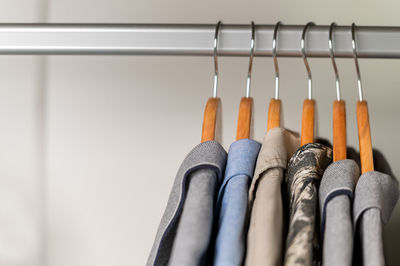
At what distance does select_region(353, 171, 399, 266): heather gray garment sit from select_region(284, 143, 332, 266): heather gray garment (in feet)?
0.14

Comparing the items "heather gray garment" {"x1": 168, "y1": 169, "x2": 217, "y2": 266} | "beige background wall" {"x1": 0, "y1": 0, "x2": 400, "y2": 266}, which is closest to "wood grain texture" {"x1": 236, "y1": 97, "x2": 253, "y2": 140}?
"heather gray garment" {"x1": 168, "y1": 169, "x2": 217, "y2": 266}

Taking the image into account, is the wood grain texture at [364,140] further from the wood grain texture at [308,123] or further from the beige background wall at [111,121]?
the beige background wall at [111,121]

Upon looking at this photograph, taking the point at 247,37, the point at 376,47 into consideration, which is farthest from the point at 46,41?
the point at 376,47

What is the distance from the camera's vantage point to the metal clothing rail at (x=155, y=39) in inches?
23.8

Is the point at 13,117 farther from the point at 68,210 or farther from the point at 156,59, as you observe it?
the point at 156,59

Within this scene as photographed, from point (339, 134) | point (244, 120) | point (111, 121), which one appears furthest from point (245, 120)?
point (111, 121)

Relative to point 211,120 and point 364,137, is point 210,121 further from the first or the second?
point 364,137

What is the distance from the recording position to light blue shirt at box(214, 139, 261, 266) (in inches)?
19.4

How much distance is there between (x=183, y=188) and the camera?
55cm

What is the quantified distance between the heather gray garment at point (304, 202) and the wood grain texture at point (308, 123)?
0.03m

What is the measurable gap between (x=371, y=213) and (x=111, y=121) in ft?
2.43

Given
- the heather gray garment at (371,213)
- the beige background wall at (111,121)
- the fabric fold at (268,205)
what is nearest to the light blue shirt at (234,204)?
the fabric fold at (268,205)

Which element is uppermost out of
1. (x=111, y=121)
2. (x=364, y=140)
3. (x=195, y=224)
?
(x=111, y=121)

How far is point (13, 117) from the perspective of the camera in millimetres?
1161
